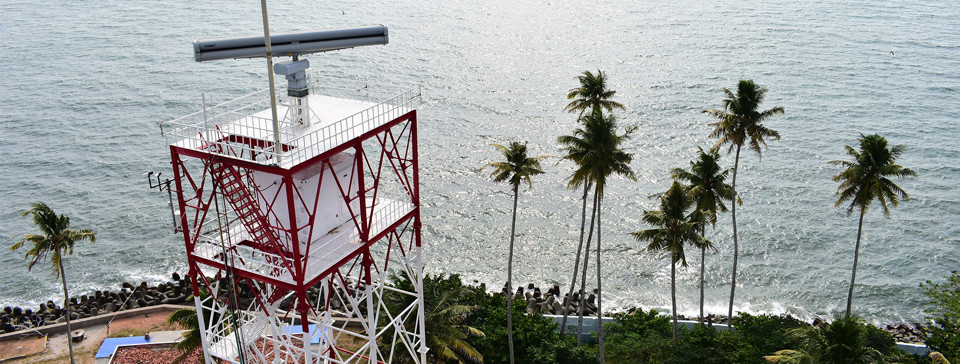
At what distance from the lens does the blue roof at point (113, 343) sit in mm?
45625

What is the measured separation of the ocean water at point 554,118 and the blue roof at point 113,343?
1706 centimetres

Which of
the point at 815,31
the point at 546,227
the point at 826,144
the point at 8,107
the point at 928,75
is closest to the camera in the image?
the point at 546,227

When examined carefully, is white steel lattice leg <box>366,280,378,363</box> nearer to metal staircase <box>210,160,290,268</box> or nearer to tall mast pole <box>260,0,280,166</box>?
metal staircase <box>210,160,290,268</box>

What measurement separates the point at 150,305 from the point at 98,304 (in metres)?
4.49

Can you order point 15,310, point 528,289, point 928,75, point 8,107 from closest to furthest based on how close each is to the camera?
point 15,310 → point 528,289 → point 8,107 → point 928,75

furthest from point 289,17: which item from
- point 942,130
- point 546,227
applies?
point 942,130

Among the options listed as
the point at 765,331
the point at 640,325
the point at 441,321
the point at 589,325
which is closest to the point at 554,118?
the point at 589,325

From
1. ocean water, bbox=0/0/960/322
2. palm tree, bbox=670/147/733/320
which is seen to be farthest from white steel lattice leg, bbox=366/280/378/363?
ocean water, bbox=0/0/960/322

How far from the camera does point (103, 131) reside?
86.2 meters

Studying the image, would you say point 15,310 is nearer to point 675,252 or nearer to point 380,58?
point 675,252

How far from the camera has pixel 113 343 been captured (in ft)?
153

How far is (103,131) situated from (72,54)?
2732 cm

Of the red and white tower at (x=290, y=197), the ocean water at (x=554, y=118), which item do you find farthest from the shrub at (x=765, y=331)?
the red and white tower at (x=290, y=197)

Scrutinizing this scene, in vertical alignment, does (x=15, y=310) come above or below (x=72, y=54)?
below
